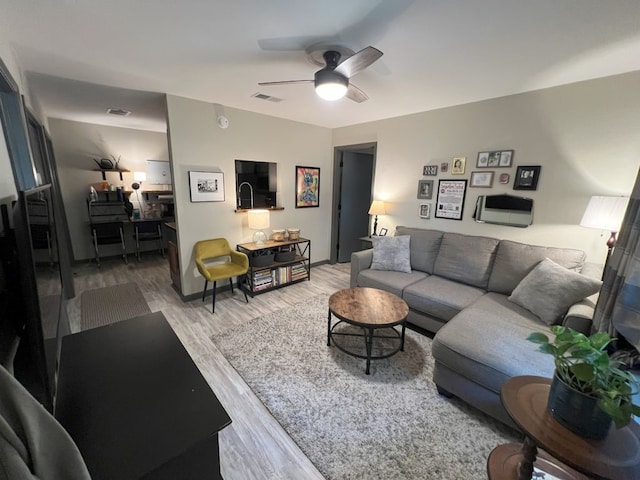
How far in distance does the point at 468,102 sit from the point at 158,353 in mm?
3661

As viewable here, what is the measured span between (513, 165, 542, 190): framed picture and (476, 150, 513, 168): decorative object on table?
0.14 meters

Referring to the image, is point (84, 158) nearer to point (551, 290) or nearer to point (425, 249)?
point (425, 249)

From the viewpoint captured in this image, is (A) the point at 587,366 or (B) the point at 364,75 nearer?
(A) the point at 587,366

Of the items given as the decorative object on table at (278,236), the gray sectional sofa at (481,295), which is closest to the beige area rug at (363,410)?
the gray sectional sofa at (481,295)

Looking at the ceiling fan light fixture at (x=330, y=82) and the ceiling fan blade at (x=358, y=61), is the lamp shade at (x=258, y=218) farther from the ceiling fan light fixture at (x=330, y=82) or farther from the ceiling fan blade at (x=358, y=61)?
the ceiling fan blade at (x=358, y=61)

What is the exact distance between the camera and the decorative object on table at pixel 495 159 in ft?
9.00

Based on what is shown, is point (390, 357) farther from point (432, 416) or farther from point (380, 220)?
point (380, 220)

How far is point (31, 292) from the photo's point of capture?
2.46 ft

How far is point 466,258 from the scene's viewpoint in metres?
2.86

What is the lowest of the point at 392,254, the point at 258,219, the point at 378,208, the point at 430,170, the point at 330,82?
the point at 392,254

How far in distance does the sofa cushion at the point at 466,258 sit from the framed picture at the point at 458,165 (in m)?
0.76

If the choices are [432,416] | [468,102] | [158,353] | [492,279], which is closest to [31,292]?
[158,353]

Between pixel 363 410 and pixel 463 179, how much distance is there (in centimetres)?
272

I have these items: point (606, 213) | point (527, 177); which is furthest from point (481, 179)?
point (606, 213)
